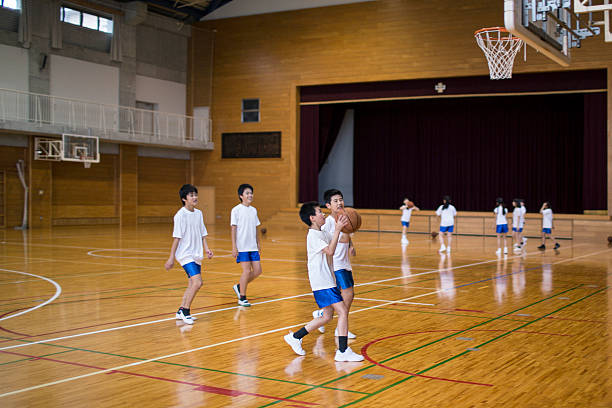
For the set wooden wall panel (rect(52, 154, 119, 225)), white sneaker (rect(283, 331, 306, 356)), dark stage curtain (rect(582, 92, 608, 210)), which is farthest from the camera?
wooden wall panel (rect(52, 154, 119, 225))

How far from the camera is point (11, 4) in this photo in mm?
26609

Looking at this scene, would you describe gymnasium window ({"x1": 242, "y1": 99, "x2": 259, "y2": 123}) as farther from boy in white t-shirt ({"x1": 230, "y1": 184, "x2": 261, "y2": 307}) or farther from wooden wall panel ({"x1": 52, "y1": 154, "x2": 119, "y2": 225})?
boy in white t-shirt ({"x1": 230, "y1": 184, "x2": 261, "y2": 307})

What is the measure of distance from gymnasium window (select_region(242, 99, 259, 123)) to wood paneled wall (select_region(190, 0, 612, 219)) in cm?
31

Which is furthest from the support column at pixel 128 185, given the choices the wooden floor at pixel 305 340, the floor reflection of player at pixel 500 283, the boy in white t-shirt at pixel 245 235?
the boy in white t-shirt at pixel 245 235

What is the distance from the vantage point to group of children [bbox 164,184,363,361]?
6.01 m

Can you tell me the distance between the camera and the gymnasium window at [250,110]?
105 feet

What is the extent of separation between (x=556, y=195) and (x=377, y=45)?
10464 millimetres

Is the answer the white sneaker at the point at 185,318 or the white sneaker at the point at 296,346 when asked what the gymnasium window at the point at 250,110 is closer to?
the white sneaker at the point at 185,318

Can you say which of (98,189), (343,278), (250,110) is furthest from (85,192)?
(343,278)

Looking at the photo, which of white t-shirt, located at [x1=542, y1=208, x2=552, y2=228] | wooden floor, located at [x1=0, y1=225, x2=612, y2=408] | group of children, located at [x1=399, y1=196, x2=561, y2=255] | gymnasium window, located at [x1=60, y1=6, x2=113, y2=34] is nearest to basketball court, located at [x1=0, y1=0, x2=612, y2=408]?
wooden floor, located at [x1=0, y1=225, x2=612, y2=408]

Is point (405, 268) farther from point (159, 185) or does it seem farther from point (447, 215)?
point (159, 185)

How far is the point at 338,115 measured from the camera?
33719mm

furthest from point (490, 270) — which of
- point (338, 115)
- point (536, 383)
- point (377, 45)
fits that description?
point (338, 115)

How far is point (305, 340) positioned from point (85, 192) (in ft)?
82.7
